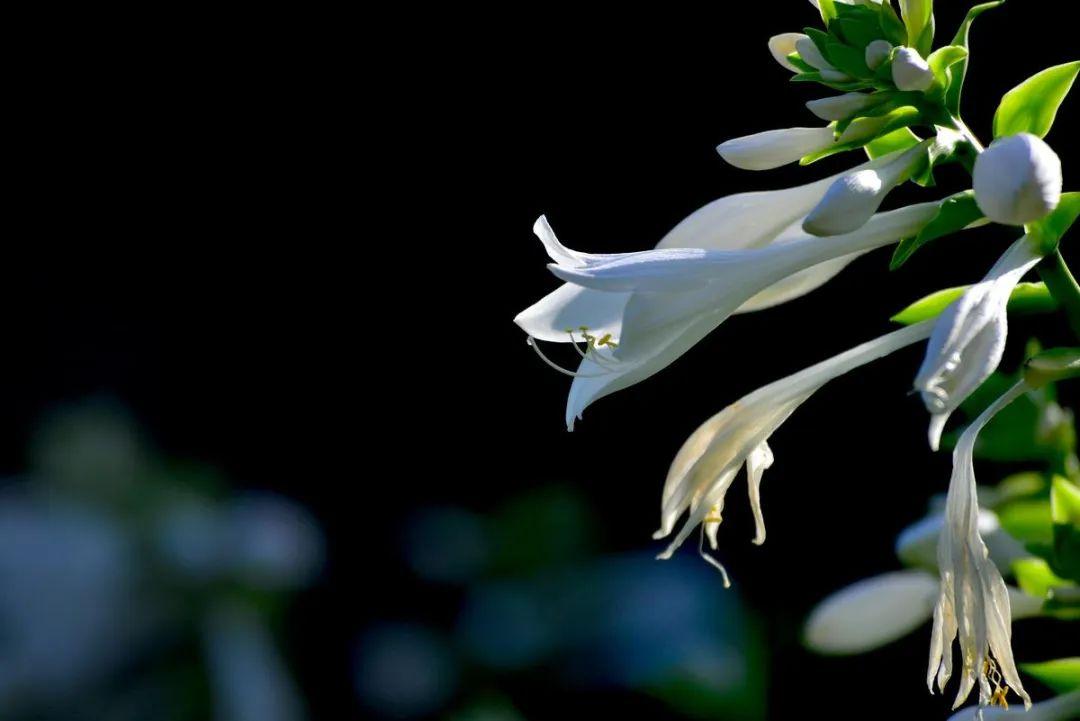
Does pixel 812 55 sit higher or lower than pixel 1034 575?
higher

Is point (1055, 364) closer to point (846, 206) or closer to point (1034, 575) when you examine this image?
point (846, 206)

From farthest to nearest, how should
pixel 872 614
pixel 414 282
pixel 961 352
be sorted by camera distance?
pixel 414 282 < pixel 872 614 < pixel 961 352

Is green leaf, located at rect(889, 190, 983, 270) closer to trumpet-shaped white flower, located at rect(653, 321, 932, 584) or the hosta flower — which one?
trumpet-shaped white flower, located at rect(653, 321, 932, 584)

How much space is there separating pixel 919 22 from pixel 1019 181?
0.40 ft

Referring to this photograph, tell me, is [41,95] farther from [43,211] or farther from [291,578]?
[291,578]


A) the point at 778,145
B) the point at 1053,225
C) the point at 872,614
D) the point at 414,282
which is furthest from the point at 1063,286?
the point at 414,282

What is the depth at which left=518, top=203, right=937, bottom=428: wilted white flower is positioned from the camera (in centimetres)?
55

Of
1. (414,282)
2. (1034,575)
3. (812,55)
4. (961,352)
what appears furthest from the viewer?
(414,282)

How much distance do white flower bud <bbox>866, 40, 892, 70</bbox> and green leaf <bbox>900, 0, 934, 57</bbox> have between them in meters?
0.02

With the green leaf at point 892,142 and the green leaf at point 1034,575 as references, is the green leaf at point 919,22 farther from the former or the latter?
the green leaf at point 1034,575

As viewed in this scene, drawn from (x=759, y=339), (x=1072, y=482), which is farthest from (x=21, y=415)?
(x=1072, y=482)

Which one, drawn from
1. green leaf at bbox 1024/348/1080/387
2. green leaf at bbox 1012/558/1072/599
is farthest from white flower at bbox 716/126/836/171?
green leaf at bbox 1012/558/1072/599

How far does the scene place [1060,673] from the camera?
0.66 meters

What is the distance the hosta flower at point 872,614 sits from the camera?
84 centimetres
